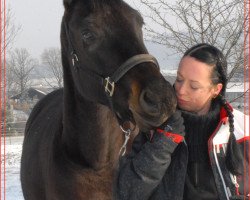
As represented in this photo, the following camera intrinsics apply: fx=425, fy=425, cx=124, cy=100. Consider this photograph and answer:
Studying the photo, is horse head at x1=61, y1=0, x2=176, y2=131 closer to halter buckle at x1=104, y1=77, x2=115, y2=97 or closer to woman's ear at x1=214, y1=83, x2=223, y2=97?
→ halter buckle at x1=104, y1=77, x2=115, y2=97

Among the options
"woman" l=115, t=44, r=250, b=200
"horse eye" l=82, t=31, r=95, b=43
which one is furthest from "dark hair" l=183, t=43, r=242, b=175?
"horse eye" l=82, t=31, r=95, b=43

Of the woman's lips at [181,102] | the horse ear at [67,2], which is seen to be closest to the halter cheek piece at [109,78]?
the horse ear at [67,2]

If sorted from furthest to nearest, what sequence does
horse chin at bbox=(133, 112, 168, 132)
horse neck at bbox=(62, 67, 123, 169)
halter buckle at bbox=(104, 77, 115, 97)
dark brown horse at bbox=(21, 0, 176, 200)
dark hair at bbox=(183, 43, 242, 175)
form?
horse neck at bbox=(62, 67, 123, 169) → halter buckle at bbox=(104, 77, 115, 97) → dark brown horse at bbox=(21, 0, 176, 200) → horse chin at bbox=(133, 112, 168, 132) → dark hair at bbox=(183, 43, 242, 175)

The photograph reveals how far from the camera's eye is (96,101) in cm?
274

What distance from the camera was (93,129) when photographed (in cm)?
282

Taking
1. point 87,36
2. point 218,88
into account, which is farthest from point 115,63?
point 218,88

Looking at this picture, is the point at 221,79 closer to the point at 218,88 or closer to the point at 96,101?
the point at 218,88

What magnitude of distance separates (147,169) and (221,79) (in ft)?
1.66

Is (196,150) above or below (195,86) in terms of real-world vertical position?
below

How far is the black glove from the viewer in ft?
5.70

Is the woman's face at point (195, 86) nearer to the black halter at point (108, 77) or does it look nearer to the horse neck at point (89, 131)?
the black halter at point (108, 77)

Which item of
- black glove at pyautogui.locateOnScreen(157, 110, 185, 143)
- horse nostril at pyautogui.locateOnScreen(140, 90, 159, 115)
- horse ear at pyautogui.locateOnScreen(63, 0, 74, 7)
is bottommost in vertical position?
black glove at pyautogui.locateOnScreen(157, 110, 185, 143)

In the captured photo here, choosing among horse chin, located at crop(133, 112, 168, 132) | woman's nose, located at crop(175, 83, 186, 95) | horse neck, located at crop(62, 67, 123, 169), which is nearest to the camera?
woman's nose, located at crop(175, 83, 186, 95)

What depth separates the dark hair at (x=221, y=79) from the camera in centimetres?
169
